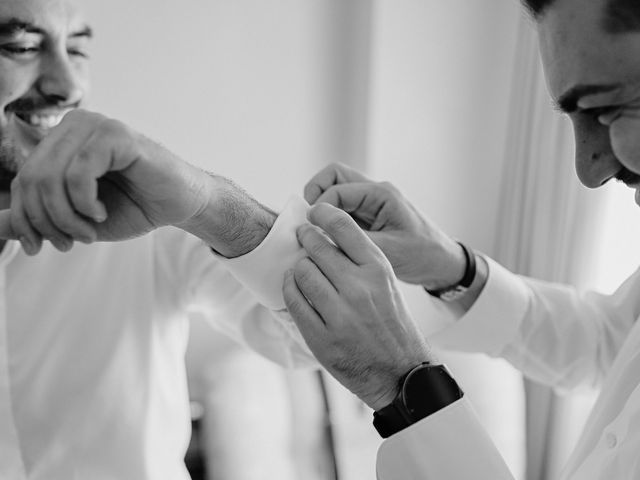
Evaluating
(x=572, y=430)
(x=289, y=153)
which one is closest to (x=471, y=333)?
(x=289, y=153)

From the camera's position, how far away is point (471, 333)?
1.28 metres

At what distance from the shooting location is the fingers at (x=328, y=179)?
1.17 metres

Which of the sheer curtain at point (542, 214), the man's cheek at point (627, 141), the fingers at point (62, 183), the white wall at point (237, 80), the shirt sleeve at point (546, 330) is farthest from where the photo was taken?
the sheer curtain at point (542, 214)

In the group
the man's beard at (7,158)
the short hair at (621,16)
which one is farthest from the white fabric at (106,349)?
the short hair at (621,16)

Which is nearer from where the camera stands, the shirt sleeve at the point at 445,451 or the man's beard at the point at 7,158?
the shirt sleeve at the point at 445,451

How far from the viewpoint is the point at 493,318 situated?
127cm

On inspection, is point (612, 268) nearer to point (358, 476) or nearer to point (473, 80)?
point (473, 80)

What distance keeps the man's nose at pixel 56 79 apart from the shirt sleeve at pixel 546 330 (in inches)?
30.5

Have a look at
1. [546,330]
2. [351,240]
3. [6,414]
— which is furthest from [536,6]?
[6,414]

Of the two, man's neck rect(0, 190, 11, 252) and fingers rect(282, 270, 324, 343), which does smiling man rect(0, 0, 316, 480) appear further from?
fingers rect(282, 270, 324, 343)

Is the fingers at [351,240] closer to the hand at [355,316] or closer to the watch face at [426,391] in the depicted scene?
the hand at [355,316]

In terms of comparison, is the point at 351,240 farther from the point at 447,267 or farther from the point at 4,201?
the point at 4,201

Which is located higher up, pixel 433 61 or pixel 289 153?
pixel 433 61

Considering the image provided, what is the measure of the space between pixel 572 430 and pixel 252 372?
1.18 meters
